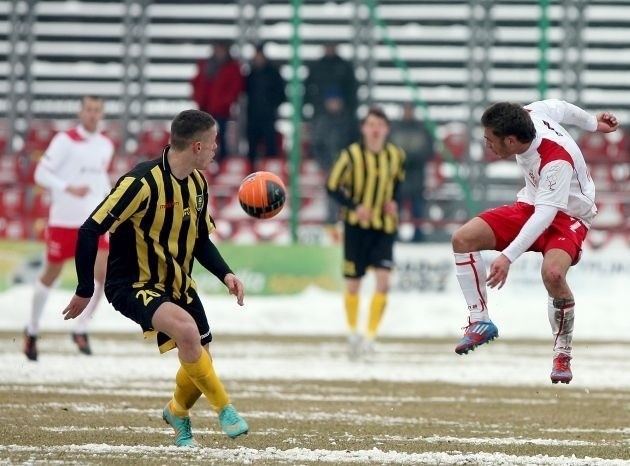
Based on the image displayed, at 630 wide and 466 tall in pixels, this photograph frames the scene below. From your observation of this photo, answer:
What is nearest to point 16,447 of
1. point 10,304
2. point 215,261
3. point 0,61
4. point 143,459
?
point 143,459

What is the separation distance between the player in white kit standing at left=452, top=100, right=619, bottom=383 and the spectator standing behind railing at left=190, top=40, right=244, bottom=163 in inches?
447

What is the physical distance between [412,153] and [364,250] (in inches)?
197

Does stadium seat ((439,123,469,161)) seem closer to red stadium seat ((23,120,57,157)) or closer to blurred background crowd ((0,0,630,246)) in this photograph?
blurred background crowd ((0,0,630,246))

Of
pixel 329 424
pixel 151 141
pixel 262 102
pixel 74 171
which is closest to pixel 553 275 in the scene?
pixel 329 424

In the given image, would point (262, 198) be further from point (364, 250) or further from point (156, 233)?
point (364, 250)

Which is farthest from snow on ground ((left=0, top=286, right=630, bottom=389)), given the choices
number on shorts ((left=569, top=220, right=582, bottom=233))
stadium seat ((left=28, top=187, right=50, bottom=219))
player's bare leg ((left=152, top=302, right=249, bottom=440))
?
player's bare leg ((left=152, top=302, right=249, bottom=440))

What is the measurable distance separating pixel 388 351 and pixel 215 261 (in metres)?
7.25

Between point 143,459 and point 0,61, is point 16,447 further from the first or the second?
point 0,61

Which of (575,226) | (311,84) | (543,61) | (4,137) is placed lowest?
(575,226)

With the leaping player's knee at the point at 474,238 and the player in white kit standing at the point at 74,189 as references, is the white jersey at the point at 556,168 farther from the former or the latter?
the player in white kit standing at the point at 74,189

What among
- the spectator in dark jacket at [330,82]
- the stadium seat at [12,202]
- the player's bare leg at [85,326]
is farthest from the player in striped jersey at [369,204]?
the stadium seat at [12,202]

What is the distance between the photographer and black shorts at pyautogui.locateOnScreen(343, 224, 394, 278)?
14469 mm

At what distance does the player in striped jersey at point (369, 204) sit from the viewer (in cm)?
1445

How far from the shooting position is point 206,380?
7188 mm
